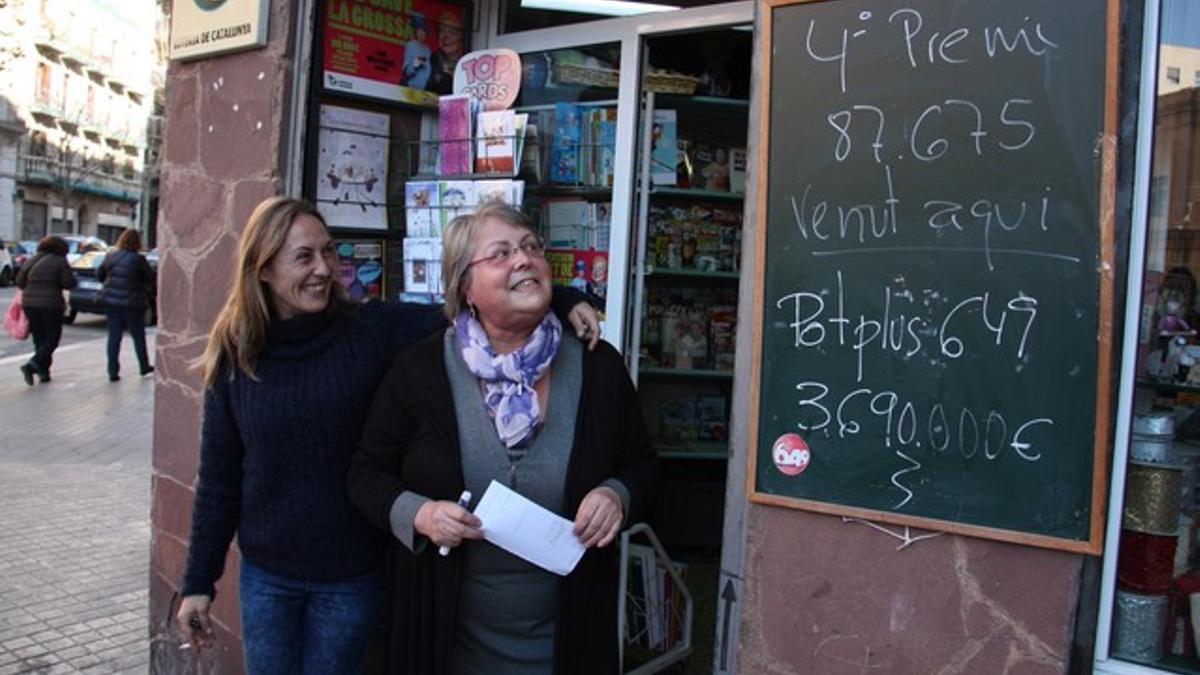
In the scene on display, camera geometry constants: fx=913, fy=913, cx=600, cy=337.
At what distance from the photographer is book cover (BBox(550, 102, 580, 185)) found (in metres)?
3.85

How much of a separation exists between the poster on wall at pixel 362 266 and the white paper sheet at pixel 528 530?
2.12 metres

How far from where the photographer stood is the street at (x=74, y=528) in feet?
13.9

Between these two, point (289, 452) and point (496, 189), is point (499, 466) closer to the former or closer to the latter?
point (289, 452)

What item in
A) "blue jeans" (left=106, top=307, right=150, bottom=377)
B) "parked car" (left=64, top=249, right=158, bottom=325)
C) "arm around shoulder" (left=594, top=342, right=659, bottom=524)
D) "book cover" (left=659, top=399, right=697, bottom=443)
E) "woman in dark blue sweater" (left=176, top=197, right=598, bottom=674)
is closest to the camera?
"arm around shoulder" (left=594, top=342, right=659, bottom=524)

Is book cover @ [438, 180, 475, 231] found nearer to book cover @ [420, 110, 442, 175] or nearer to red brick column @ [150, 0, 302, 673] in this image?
book cover @ [420, 110, 442, 175]

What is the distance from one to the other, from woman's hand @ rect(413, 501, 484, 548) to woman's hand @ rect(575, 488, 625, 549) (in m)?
0.23

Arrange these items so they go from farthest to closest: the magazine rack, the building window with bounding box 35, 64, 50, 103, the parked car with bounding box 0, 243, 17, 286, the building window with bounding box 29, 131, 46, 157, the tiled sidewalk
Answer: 1. the building window with bounding box 29, 131, 46, 157
2. the building window with bounding box 35, 64, 50, 103
3. the parked car with bounding box 0, 243, 17, 286
4. the tiled sidewalk
5. the magazine rack

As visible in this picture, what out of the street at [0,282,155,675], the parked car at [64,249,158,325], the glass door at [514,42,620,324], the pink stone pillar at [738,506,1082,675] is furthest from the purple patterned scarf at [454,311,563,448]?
the parked car at [64,249,158,325]

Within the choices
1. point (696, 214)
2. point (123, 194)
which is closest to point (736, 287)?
point (696, 214)

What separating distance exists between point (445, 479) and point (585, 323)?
0.53 meters

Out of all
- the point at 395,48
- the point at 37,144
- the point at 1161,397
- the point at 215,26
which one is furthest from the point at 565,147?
the point at 37,144

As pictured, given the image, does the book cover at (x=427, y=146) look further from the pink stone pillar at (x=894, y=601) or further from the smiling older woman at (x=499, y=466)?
the pink stone pillar at (x=894, y=601)

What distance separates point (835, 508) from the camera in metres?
2.49

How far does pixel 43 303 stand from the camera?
10.9 m
